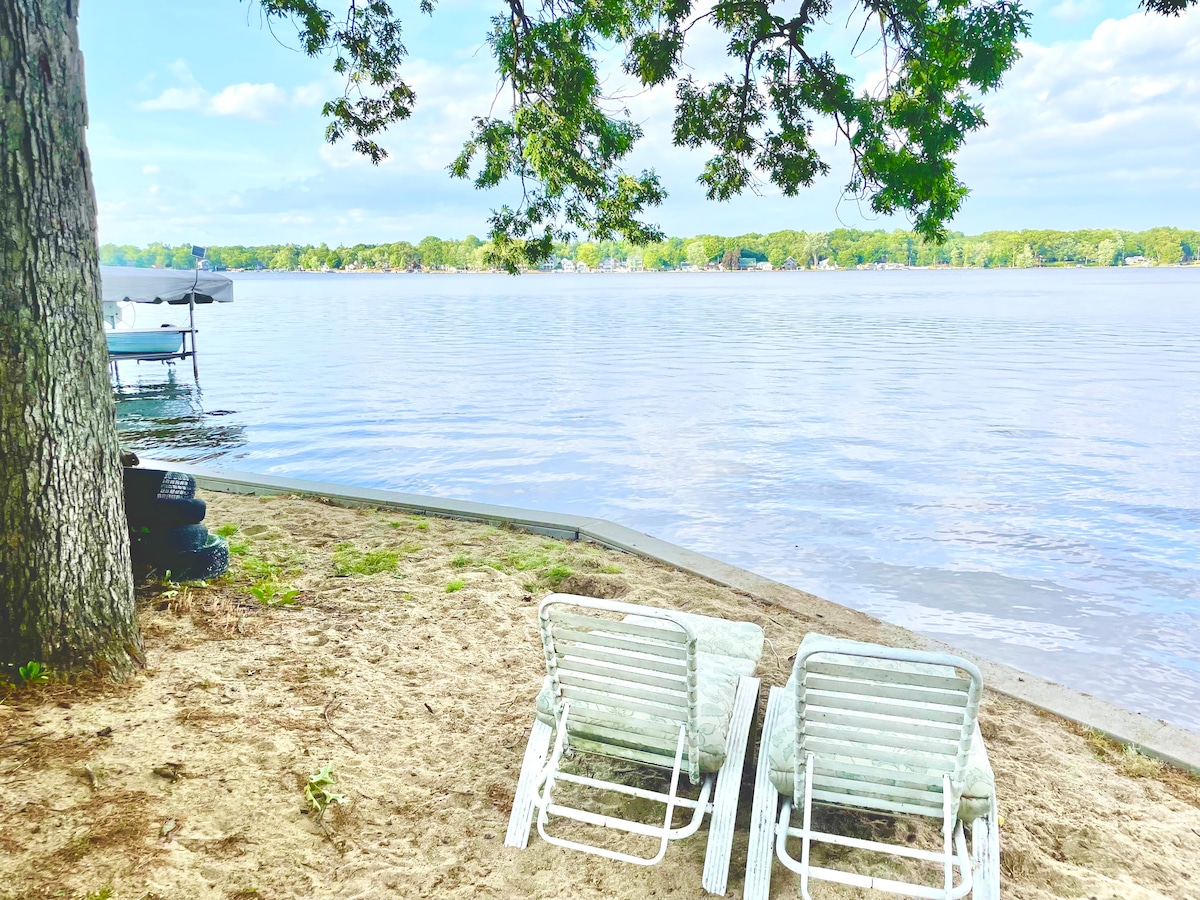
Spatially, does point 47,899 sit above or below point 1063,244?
below

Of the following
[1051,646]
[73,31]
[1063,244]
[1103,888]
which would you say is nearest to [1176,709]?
[1051,646]

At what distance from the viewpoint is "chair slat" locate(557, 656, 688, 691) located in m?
2.95

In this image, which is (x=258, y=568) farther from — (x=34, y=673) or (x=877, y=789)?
(x=877, y=789)

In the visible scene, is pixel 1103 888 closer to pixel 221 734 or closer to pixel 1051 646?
pixel 1051 646

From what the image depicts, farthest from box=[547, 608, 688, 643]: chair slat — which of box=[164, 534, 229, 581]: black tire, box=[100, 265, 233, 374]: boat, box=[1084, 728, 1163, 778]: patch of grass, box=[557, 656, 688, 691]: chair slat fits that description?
box=[100, 265, 233, 374]: boat

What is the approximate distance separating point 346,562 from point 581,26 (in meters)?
5.70

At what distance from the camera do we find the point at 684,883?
305 cm

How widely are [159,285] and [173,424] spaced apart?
4.10m

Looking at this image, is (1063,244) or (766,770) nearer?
(766,770)

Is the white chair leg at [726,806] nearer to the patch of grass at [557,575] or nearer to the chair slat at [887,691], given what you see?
the chair slat at [887,691]

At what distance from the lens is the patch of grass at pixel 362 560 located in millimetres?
5969

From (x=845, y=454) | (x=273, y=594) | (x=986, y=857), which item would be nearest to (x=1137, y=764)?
(x=986, y=857)

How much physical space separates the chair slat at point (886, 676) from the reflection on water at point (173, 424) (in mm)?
9577

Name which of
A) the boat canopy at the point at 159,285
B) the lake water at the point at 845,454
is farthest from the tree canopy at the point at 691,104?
the boat canopy at the point at 159,285
